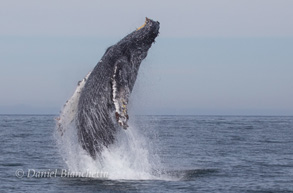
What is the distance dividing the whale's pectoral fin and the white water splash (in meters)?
1.28

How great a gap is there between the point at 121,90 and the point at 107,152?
1876 mm

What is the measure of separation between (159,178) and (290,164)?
668 cm

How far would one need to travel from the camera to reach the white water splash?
15.0 m

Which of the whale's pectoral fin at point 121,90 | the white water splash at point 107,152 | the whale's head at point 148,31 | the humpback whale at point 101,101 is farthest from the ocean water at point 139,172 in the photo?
the whale's head at point 148,31

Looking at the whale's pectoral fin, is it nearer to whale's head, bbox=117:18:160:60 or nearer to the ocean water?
whale's head, bbox=117:18:160:60

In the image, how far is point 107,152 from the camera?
585 inches

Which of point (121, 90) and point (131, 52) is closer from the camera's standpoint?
point (121, 90)

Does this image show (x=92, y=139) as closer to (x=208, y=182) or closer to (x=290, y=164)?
(x=208, y=182)

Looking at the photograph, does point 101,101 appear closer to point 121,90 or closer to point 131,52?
point 121,90

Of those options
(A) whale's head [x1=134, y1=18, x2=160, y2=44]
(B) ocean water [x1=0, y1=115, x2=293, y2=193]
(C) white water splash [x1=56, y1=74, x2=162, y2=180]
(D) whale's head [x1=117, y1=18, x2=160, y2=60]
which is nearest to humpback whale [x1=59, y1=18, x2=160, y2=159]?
(C) white water splash [x1=56, y1=74, x2=162, y2=180]

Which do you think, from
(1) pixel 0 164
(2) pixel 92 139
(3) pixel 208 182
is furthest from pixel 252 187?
(1) pixel 0 164

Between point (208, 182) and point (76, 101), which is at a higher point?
point (76, 101)

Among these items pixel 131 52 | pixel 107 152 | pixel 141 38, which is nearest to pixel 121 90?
pixel 131 52

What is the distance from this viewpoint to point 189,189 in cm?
1464
